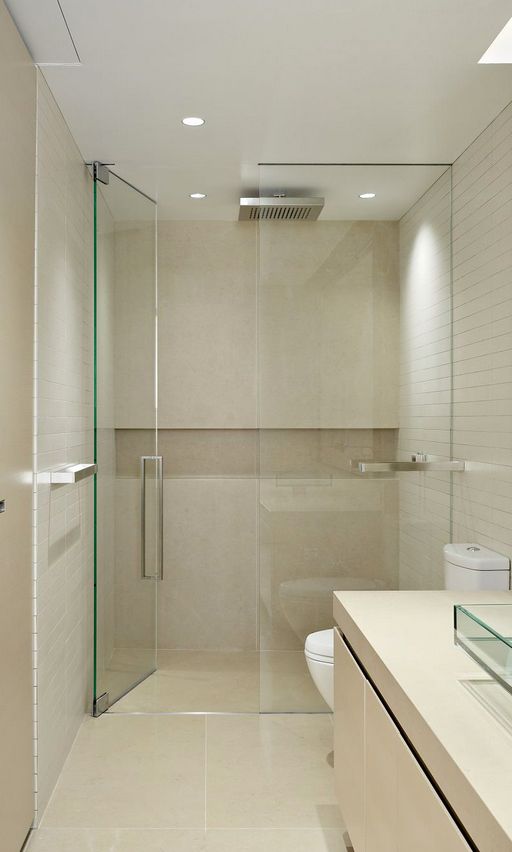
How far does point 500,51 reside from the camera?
2379mm

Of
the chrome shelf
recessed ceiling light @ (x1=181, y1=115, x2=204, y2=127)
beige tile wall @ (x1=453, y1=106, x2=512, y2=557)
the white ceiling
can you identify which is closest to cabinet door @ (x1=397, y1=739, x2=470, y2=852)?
beige tile wall @ (x1=453, y1=106, x2=512, y2=557)

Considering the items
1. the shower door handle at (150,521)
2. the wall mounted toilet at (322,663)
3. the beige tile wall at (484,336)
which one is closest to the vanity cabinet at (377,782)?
the wall mounted toilet at (322,663)

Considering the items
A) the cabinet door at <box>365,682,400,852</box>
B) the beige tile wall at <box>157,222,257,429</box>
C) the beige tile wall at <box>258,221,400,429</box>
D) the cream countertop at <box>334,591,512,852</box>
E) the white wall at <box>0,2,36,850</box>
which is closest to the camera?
the cream countertop at <box>334,591,512,852</box>

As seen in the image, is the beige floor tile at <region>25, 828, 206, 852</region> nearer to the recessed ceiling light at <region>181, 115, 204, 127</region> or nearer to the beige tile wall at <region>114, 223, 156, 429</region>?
the beige tile wall at <region>114, 223, 156, 429</region>

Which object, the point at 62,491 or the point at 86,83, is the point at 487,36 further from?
the point at 62,491

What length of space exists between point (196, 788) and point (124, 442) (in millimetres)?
1589

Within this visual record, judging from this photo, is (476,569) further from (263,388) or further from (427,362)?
(263,388)

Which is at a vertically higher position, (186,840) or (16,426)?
(16,426)

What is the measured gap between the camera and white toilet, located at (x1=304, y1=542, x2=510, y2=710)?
2.71 m

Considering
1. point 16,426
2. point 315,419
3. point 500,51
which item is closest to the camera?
point 16,426

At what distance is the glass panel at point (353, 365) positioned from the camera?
318cm

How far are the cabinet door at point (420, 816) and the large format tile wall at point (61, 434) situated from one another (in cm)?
146

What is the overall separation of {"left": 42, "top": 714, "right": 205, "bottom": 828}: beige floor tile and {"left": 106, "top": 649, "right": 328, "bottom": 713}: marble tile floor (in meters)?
0.18

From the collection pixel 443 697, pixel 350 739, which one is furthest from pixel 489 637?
pixel 350 739
